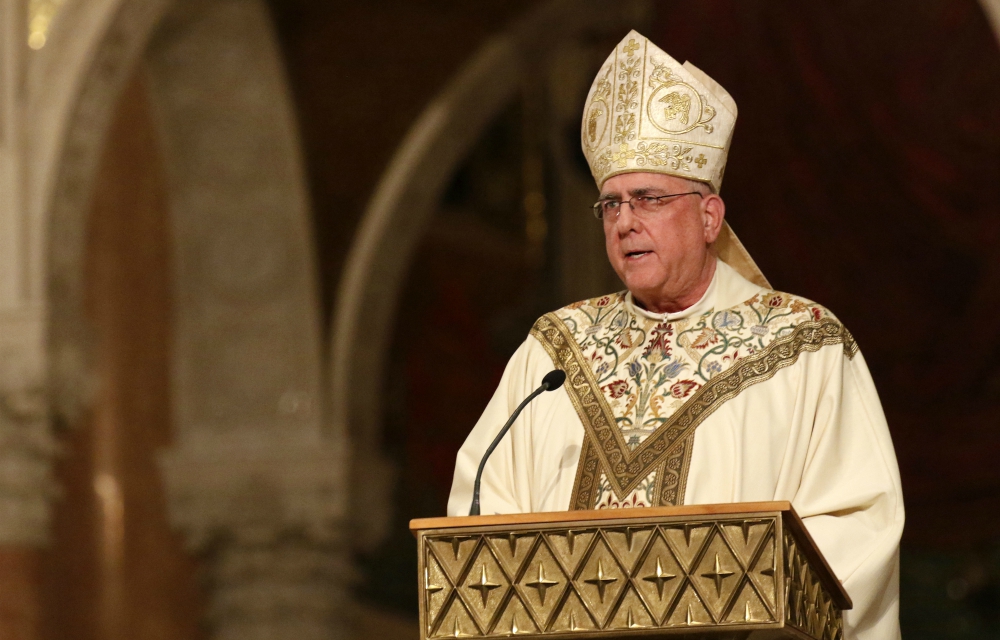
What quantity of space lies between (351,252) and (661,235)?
584 centimetres

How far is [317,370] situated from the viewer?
909cm

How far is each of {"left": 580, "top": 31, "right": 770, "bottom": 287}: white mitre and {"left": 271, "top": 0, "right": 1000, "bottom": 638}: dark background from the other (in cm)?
506

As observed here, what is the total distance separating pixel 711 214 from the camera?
3.66m

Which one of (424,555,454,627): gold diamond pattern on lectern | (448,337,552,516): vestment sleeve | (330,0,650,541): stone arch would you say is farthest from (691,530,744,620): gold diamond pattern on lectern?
(330,0,650,541): stone arch

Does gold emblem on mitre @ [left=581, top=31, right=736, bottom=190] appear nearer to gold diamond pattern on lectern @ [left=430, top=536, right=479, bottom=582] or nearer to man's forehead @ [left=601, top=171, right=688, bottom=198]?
man's forehead @ [left=601, top=171, right=688, bottom=198]

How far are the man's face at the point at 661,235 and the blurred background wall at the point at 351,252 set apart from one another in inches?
194

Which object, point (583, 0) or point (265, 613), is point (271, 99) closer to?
point (583, 0)

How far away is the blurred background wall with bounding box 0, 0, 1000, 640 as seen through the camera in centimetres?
874

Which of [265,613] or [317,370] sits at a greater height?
[317,370]

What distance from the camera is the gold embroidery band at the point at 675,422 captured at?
348 cm

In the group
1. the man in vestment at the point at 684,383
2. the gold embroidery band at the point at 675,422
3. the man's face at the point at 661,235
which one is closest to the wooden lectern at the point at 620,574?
the man in vestment at the point at 684,383

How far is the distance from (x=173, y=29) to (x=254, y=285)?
128 centimetres

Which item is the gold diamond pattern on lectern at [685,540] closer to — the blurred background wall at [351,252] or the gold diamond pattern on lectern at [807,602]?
the gold diamond pattern on lectern at [807,602]

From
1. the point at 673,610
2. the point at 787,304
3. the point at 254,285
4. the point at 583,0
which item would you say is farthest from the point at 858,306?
the point at 673,610
